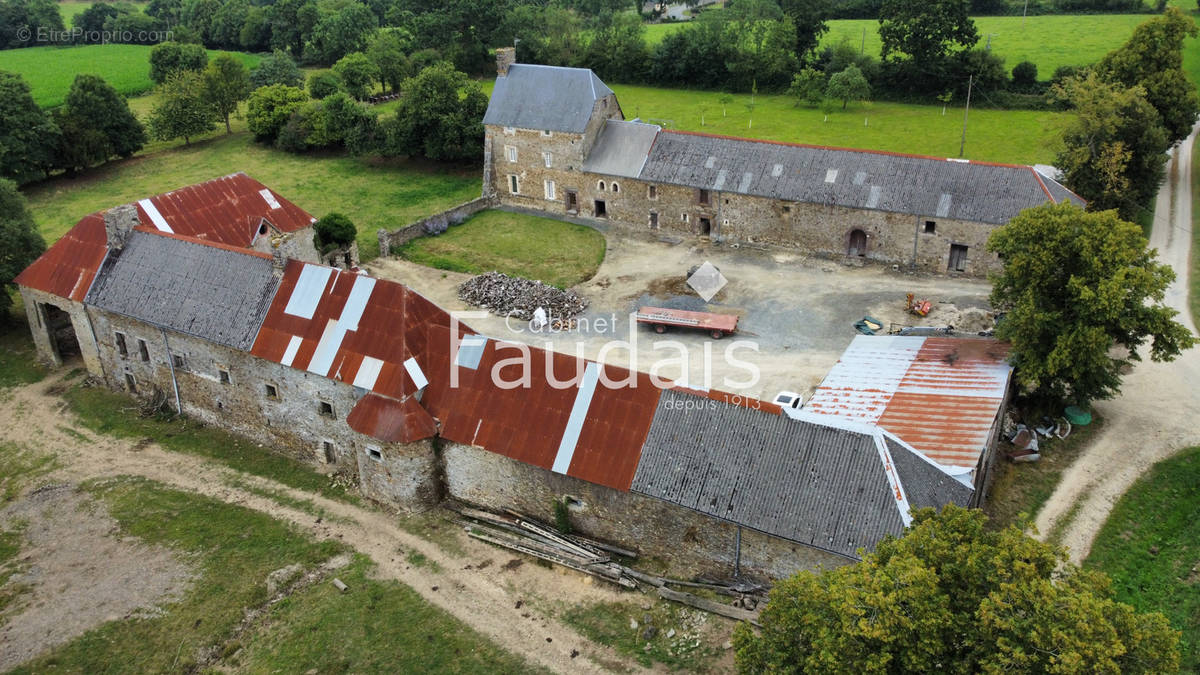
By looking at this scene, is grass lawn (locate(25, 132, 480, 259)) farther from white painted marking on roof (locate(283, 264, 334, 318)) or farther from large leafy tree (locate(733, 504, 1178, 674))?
large leafy tree (locate(733, 504, 1178, 674))

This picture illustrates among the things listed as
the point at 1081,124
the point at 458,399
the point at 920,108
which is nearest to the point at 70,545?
the point at 458,399

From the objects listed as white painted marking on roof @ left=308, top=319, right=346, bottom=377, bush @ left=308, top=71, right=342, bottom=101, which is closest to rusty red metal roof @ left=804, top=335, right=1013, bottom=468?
white painted marking on roof @ left=308, top=319, right=346, bottom=377

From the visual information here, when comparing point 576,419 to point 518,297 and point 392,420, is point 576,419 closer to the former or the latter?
point 392,420

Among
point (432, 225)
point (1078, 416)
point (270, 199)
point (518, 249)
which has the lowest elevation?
point (1078, 416)

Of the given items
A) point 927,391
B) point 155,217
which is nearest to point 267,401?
point 155,217

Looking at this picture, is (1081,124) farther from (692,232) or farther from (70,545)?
(70,545)

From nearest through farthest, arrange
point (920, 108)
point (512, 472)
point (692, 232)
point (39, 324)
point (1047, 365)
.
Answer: point (512, 472) → point (1047, 365) → point (39, 324) → point (692, 232) → point (920, 108)
